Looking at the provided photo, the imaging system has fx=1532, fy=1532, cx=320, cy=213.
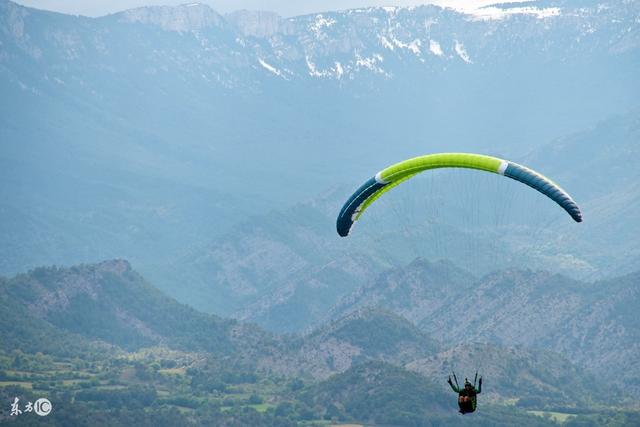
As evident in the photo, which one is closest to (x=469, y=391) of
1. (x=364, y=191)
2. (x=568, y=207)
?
(x=568, y=207)

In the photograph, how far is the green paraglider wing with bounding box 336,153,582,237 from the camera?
91750 mm

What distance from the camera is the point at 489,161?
9706 cm

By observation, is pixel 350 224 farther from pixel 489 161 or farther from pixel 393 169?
pixel 489 161

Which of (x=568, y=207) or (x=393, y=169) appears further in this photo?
(x=393, y=169)

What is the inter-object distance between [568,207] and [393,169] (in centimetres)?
1619

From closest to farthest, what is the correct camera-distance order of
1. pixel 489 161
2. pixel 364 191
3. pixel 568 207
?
pixel 568 207 → pixel 489 161 → pixel 364 191

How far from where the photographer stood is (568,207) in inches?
3558

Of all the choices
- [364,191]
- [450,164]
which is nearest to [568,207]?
[450,164]

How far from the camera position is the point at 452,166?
100938 mm

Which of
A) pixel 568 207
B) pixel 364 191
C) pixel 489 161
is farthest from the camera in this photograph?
pixel 364 191

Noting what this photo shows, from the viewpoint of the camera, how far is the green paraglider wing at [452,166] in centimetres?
9175

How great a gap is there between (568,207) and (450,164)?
452 inches

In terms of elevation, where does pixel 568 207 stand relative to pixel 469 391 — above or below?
above

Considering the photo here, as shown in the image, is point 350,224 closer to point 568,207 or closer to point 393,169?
point 393,169
